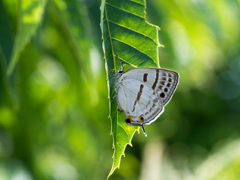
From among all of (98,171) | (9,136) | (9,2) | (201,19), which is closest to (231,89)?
(98,171)

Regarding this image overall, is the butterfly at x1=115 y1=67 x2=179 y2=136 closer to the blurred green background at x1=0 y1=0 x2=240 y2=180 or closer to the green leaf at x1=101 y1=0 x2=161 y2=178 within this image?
the blurred green background at x1=0 y1=0 x2=240 y2=180

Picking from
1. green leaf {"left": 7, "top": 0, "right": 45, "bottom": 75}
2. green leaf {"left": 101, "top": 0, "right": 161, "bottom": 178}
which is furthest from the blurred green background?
green leaf {"left": 101, "top": 0, "right": 161, "bottom": 178}

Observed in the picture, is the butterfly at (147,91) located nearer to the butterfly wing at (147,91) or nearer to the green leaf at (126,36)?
the butterfly wing at (147,91)

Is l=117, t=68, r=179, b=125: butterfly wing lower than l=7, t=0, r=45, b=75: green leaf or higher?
lower

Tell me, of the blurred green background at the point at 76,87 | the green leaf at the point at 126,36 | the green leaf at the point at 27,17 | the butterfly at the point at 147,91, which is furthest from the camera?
the blurred green background at the point at 76,87

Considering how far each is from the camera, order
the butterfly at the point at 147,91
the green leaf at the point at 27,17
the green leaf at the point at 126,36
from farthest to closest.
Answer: the butterfly at the point at 147,91, the green leaf at the point at 27,17, the green leaf at the point at 126,36

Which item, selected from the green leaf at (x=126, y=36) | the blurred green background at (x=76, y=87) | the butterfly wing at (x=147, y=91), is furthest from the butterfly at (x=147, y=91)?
the green leaf at (x=126, y=36)

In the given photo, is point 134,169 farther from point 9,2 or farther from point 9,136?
point 9,2
